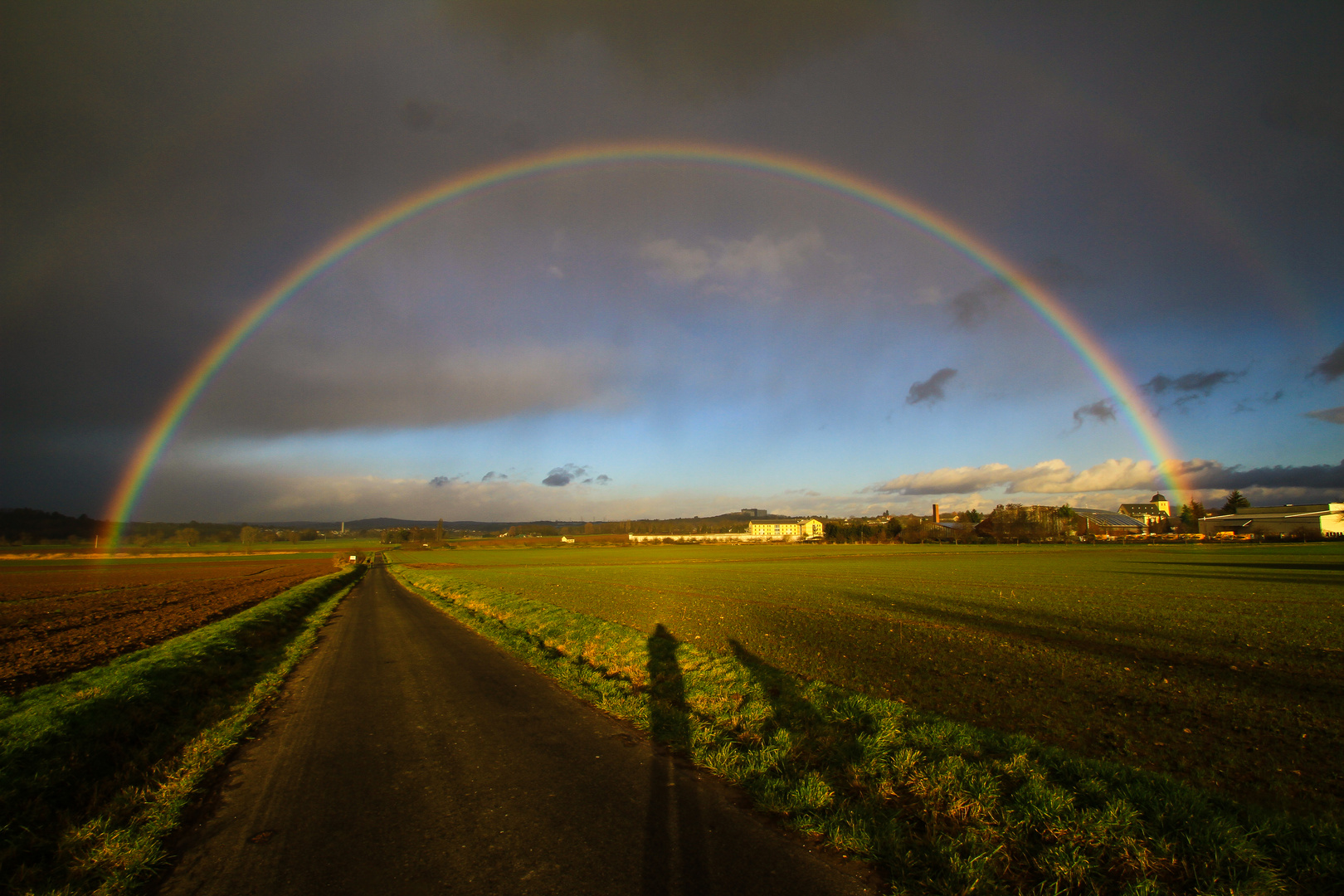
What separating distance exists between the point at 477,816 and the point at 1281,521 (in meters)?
208

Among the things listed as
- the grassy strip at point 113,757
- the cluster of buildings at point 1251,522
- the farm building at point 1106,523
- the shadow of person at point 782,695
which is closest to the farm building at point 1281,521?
the cluster of buildings at point 1251,522

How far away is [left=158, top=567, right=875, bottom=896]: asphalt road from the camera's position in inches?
177

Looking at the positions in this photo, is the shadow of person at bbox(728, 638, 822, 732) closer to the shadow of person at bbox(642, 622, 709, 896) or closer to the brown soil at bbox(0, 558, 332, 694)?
the shadow of person at bbox(642, 622, 709, 896)

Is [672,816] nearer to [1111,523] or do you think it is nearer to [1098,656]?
[1098,656]

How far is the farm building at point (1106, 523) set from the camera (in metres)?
164

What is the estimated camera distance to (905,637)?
16609mm

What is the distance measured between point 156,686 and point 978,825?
13.2 metres

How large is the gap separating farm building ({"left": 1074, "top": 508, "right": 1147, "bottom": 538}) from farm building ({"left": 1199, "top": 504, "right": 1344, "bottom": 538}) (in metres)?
15.9

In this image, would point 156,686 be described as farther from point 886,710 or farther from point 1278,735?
point 1278,735

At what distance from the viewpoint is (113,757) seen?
7.68 m

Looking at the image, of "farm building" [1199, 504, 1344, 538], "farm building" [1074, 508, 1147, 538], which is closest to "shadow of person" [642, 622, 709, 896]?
"farm building" [1199, 504, 1344, 538]

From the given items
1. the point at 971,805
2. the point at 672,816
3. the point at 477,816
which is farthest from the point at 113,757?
the point at 971,805

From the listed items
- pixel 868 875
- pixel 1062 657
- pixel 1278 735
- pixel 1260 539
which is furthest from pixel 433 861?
pixel 1260 539

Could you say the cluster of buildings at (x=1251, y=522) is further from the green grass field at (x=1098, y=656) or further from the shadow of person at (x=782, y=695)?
the shadow of person at (x=782, y=695)
